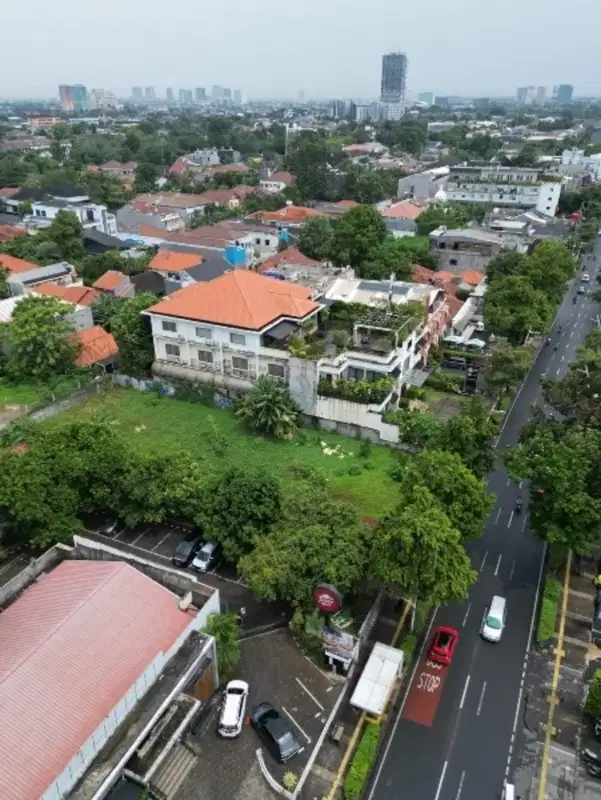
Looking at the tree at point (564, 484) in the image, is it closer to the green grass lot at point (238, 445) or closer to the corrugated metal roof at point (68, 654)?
the green grass lot at point (238, 445)

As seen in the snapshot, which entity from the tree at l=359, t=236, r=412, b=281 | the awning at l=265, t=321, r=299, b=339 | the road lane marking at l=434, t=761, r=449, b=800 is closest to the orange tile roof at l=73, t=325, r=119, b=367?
the awning at l=265, t=321, r=299, b=339

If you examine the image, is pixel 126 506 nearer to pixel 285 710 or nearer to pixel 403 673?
pixel 285 710

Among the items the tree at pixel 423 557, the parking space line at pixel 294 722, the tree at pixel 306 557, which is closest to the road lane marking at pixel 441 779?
the parking space line at pixel 294 722

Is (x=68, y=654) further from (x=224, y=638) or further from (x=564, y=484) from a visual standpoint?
(x=564, y=484)

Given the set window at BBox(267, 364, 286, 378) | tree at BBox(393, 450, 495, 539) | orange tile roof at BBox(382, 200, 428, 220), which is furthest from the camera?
orange tile roof at BBox(382, 200, 428, 220)

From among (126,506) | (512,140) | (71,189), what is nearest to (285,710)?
(126,506)

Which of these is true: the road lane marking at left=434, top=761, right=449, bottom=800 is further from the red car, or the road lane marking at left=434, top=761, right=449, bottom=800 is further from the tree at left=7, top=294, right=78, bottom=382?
the tree at left=7, top=294, right=78, bottom=382
